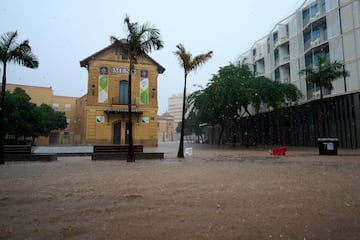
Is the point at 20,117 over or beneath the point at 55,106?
beneath

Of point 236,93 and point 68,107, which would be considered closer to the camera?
point 236,93

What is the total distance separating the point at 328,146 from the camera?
53.7ft

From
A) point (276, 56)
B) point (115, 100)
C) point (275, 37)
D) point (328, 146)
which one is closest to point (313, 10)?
point (275, 37)

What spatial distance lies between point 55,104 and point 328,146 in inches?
2291

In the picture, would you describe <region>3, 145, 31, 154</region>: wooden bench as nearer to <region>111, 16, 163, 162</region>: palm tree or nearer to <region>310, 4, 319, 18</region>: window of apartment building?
<region>111, 16, 163, 162</region>: palm tree

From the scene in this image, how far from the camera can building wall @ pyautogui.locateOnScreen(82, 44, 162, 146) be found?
98.3 ft

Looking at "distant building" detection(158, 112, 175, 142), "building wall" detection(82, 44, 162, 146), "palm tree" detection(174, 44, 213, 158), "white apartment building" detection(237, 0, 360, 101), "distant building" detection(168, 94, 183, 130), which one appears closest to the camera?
"palm tree" detection(174, 44, 213, 158)

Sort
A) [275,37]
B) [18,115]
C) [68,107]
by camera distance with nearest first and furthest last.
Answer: [18,115], [275,37], [68,107]

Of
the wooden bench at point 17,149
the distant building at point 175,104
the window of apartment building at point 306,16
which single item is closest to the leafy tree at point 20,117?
the wooden bench at point 17,149

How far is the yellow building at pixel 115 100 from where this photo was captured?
3003cm

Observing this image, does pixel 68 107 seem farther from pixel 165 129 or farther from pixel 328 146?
pixel 328 146

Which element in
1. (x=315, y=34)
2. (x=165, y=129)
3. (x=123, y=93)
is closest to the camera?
(x=315, y=34)

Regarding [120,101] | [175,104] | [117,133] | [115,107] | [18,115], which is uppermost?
[175,104]

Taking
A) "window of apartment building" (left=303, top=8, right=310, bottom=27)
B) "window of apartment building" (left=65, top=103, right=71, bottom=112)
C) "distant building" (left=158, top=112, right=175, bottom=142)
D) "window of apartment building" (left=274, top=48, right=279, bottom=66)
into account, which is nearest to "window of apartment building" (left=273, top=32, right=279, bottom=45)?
"window of apartment building" (left=274, top=48, right=279, bottom=66)
